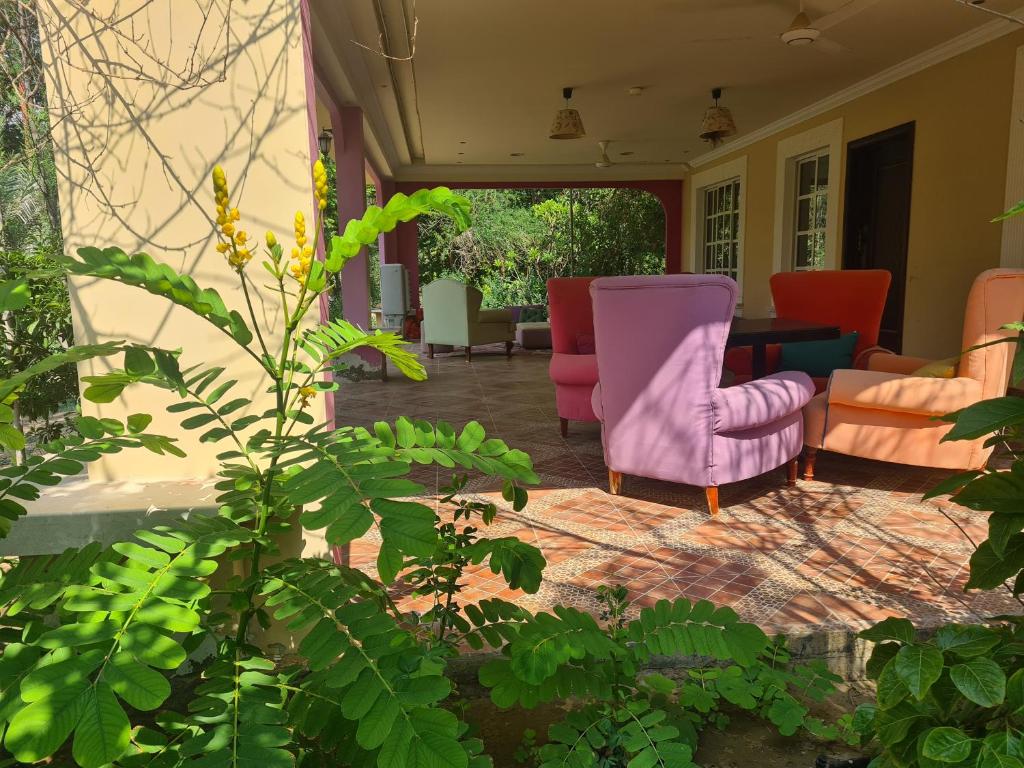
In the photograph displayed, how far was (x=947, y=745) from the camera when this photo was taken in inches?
31.5

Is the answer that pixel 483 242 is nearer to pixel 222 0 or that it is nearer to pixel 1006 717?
pixel 222 0

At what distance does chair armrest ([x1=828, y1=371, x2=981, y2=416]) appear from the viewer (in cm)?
314

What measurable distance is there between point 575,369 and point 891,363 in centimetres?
191

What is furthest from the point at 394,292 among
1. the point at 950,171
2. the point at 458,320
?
the point at 950,171

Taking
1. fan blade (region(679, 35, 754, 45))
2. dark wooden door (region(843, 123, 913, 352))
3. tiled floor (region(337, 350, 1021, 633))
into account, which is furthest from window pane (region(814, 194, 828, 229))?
tiled floor (region(337, 350, 1021, 633))

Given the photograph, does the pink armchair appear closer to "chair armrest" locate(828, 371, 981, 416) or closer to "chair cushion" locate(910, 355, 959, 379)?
"chair armrest" locate(828, 371, 981, 416)

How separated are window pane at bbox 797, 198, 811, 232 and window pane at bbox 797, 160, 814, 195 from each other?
11 cm

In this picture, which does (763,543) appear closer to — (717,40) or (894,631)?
(894,631)

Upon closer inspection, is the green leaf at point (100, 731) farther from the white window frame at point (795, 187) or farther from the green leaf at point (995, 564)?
the white window frame at point (795, 187)

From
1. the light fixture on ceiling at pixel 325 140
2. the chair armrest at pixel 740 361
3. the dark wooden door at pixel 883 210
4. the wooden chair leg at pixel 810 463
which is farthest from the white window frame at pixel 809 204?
the light fixture on ceiling at pixel 325 140

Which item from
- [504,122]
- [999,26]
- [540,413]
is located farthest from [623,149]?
[540,413]

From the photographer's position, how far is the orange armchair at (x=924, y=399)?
2.99 metres

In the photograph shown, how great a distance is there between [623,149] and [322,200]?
33.6ft

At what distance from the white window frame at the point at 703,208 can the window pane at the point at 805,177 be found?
1.13m
